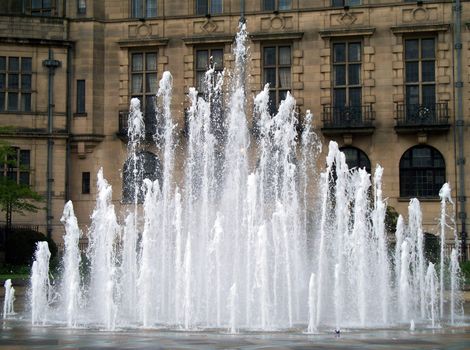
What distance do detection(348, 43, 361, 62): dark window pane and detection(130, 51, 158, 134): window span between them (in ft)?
26.5

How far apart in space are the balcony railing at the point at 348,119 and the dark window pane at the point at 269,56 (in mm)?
2954

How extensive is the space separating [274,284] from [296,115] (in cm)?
1588

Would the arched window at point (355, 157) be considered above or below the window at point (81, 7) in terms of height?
below

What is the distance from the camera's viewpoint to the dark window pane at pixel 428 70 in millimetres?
33812

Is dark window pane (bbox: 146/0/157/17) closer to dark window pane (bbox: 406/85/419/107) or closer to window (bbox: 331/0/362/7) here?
window (bbox: 331/0/362/7)

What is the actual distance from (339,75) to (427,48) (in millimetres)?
3595

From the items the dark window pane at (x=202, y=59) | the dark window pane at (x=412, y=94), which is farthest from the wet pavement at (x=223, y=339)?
the dark window pane at (x=202, y=59)

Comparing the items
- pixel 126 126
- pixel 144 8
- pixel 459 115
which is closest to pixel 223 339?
pixel 459 115

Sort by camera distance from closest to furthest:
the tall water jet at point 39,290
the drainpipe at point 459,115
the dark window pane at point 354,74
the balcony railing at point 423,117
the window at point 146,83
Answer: the tall water jet at point 39,290 < the drainpipe at point 459,115 < the balcony railing at point 423,117 < the dark window pane at point 354,74 < the window at point 146,83

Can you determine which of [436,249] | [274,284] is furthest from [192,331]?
[436,249]

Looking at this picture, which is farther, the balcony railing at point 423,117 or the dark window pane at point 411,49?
the dark window pane at point 411,49

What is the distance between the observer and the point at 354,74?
34.4 metres

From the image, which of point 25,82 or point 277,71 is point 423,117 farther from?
point 25,82

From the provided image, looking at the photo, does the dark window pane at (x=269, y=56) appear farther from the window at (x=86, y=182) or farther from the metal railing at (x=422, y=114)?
the window at (x=86, y=182)
